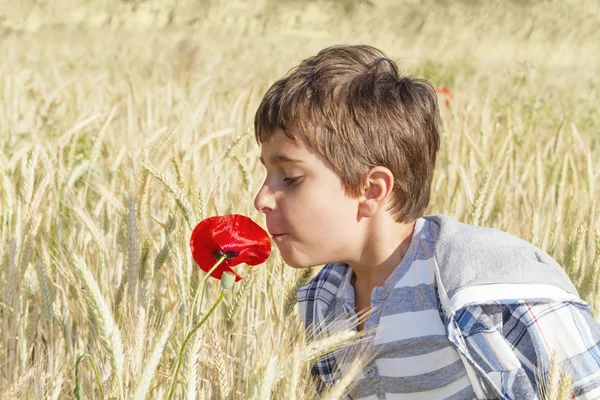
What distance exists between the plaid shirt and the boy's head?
0.68ft

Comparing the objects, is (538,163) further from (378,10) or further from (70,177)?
(378,10)

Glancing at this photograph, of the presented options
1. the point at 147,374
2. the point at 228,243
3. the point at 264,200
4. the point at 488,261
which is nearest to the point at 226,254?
the point at 228,243

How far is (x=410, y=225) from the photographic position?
1367mm

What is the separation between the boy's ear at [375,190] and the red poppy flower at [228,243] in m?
0.23

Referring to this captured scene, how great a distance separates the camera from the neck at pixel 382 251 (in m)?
1.31

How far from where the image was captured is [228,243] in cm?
105

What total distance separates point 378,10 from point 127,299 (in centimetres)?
2099

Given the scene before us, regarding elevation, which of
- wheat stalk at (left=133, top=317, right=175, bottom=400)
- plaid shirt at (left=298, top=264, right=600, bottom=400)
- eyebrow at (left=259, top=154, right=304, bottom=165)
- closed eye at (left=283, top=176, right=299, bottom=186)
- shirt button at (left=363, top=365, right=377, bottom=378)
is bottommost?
shirt button at (left=363, top=365, right=377, bottom=378)

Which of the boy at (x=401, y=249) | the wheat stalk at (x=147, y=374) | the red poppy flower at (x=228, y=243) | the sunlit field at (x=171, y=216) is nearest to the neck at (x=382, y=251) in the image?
the boy at (x=401, y=249)

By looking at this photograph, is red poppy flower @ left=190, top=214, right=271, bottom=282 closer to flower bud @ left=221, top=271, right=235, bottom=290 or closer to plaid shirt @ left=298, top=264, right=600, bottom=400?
flower bud @ left=221, top=271, right=235, bottom=290

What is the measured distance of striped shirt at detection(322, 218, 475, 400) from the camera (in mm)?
1203

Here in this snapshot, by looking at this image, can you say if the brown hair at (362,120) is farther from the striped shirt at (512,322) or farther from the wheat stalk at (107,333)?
the wheat stalk at (107,333)

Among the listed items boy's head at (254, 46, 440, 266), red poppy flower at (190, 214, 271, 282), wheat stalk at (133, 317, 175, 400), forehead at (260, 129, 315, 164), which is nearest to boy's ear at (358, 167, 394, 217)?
boy's head at (254, 46, 440, 266)

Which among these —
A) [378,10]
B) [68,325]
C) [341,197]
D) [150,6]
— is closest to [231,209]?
[341,197]
